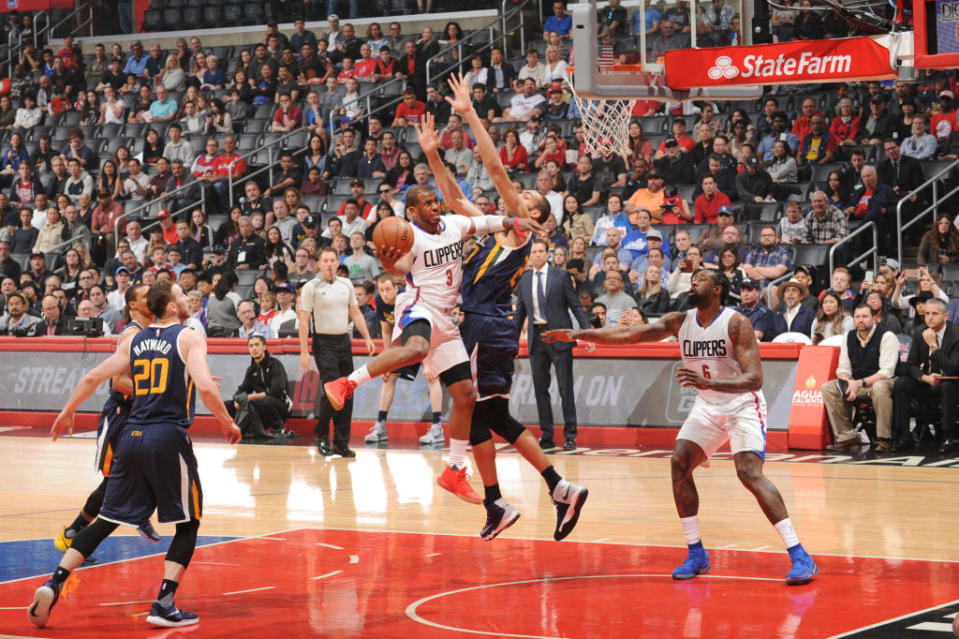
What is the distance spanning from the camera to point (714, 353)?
8.10 meters

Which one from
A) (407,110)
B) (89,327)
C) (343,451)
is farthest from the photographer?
(407,110)

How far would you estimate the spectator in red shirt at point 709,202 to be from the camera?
58.5ft

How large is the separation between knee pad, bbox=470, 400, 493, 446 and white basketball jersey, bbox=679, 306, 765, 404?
1477 millimetres

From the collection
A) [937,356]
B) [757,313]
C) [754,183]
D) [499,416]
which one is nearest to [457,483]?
[499,416]

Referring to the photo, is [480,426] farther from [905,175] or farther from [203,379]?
[905,175]

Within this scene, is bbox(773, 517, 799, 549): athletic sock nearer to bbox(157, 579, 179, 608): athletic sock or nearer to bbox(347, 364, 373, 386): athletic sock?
bbox(347, 364, 373, 386): athletic sock

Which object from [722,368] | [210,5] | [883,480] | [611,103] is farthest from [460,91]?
[210,5]

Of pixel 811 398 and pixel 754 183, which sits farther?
pixel 754 183

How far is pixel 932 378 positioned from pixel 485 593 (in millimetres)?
7666

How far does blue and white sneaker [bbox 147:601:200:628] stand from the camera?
694cm

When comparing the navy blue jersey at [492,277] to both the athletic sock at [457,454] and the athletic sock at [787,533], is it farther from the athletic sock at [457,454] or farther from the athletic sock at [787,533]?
the athletic sock at [787,533]

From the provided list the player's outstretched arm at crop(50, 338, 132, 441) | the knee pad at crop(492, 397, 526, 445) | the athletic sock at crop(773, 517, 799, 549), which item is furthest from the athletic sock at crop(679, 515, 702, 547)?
the player's outstretched arm at crop(50, 338, 132, 441)

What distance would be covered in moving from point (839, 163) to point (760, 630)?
12.6 metres

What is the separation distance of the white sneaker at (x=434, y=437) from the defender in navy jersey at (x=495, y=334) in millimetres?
6291
